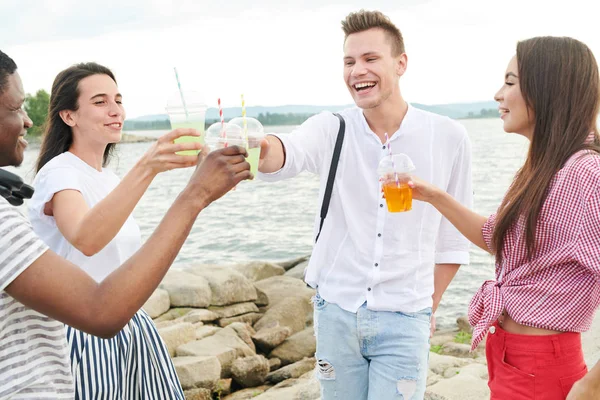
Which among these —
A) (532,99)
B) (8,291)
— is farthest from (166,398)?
(532,99)

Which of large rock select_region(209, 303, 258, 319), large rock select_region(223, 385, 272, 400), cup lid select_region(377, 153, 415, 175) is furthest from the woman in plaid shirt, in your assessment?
large rock select_region(209, 303, 258, 319)

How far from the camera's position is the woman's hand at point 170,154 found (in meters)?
2.46

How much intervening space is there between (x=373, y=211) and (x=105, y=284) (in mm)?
1778

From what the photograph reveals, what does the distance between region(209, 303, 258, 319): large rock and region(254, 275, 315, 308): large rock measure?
481 mm

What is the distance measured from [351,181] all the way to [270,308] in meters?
7.49

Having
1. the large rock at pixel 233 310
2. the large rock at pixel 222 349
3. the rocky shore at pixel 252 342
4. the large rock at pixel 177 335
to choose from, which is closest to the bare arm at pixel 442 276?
the rocky shore at pixel 252 342

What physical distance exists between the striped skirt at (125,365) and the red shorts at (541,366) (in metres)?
1.52

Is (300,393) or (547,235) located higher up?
(547,235)

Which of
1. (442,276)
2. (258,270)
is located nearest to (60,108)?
(442,276)

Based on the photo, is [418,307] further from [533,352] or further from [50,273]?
[50,273]

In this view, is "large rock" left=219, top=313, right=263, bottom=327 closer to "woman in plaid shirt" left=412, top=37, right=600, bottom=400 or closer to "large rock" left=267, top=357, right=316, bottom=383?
"large rock" left=267, top=357, right=316, bottom=383

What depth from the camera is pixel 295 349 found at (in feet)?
29.2

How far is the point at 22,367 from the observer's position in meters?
1.93

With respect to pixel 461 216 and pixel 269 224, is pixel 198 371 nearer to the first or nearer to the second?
pixel 461 216
